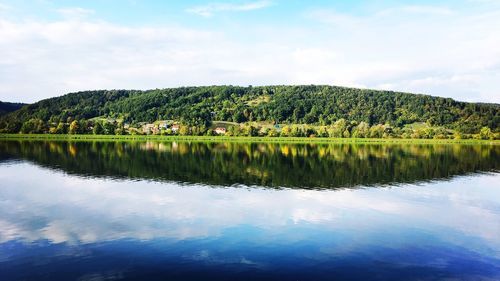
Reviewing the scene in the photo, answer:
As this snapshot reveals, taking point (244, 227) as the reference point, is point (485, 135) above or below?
above

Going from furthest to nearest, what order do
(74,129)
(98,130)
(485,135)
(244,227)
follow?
(485,135) < (98,130) < (74,129) < (244,227)

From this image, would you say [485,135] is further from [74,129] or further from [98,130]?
[74,129]

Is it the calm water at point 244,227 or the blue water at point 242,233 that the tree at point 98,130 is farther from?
the blue water at point 242,233

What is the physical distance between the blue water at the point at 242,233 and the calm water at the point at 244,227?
3.6 inches

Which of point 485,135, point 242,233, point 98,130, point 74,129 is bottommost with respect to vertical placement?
point 242,233

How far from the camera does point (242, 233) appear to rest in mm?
24922

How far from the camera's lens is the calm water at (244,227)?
62.3 ft

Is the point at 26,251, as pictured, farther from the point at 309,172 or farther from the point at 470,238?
the point at 309,172

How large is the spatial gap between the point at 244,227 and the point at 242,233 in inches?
57.4

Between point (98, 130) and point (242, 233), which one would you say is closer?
point (242, 233)

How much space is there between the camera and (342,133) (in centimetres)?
17650

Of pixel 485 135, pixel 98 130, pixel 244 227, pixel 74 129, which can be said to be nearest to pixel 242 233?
pixel 244 227

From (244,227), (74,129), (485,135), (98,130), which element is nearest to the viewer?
(244,227)

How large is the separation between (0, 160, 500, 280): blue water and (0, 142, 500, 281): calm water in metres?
0.09
